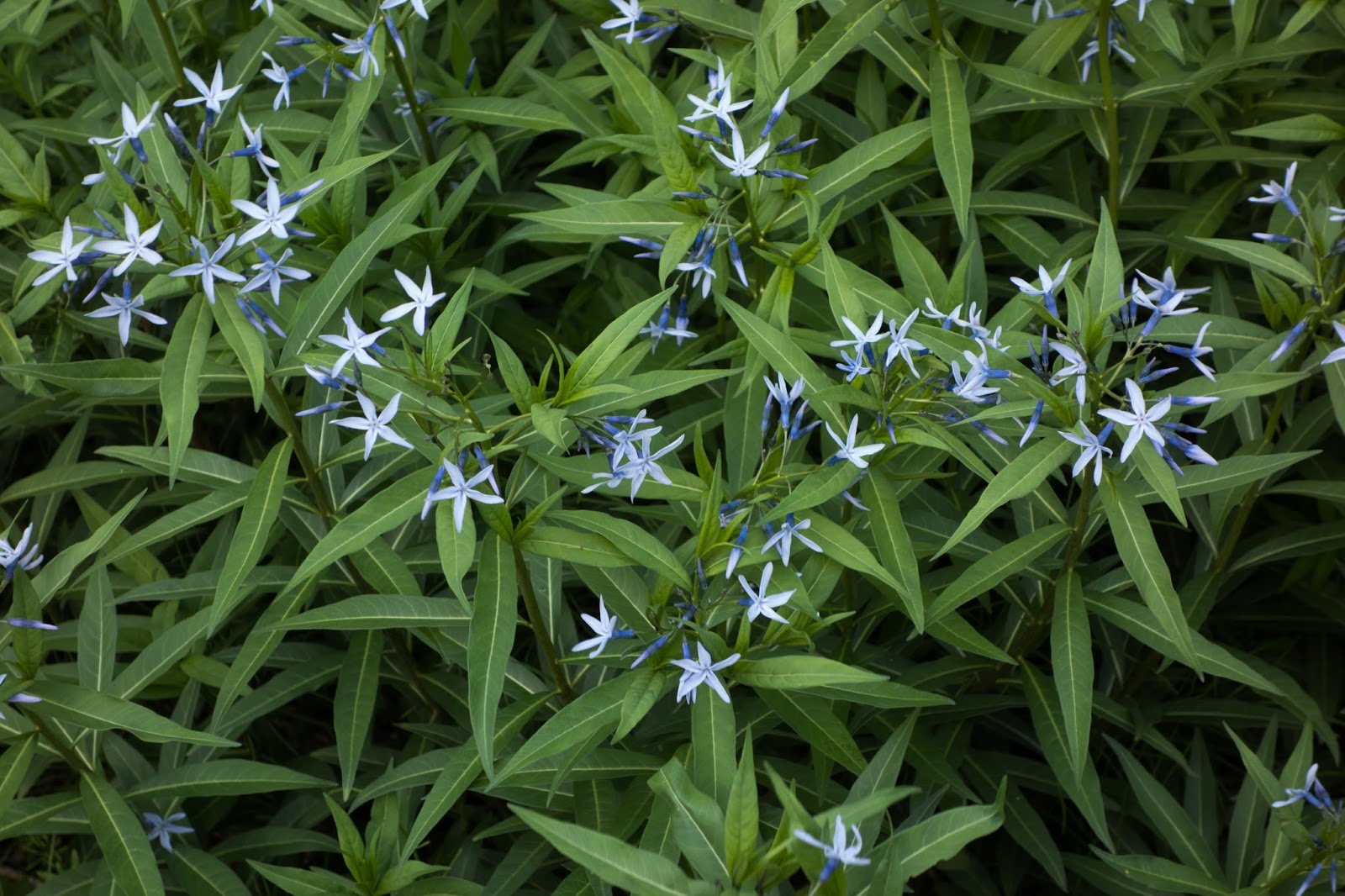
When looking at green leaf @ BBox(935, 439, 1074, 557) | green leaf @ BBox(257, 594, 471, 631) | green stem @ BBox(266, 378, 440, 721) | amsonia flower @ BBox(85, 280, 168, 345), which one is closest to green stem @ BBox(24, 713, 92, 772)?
green leaf @ BBox(257, 594, 471, 631)

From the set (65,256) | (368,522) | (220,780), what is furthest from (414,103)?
(220,780)

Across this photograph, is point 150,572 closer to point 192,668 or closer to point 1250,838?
point 192,668

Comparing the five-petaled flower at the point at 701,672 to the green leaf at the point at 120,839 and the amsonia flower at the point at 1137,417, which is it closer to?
the amsonia flower at the point at 1137,417

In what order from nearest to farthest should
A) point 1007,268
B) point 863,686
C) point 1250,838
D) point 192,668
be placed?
point 863,686 → point 1250,838 → point 192,668 → point 1007,268

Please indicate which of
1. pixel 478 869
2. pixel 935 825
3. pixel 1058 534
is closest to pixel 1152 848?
pixel 1058 534

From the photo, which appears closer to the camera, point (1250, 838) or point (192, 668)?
point (1250, 838)

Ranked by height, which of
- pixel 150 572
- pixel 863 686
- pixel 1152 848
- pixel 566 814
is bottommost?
pixel 1152 848

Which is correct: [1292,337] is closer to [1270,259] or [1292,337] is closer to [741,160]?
[1270,259]
